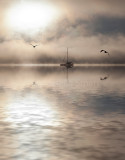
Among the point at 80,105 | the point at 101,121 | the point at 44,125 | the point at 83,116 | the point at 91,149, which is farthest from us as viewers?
the point at 80,105

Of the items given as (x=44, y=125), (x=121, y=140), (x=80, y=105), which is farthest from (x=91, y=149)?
(x=80, y=105)

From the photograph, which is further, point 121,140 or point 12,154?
point 121,140

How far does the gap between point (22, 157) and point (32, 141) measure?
356cm

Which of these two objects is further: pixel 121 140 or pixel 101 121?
pixel 101 121

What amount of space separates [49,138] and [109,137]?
11.9ft

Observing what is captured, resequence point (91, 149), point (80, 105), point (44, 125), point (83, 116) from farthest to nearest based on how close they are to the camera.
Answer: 1. point (80, 105)
2. point (83, 116)
3. point (44, 125)
4. point (91, 149)

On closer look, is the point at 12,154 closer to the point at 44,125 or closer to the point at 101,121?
the point at 44,125

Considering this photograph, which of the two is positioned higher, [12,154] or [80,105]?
[80,105]

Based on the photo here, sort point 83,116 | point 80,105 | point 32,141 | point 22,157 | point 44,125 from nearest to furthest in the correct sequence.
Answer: point 22,157 → point 32,141 → point 44,125 → point 83,116 → point 80,105

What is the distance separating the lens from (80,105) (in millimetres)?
41531

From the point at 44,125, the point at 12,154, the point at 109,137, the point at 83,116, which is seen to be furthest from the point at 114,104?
the point at 12,154

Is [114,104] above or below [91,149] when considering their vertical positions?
above

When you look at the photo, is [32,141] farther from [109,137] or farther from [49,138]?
[109,137]

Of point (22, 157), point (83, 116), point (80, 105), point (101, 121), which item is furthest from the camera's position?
point (80, 105)
